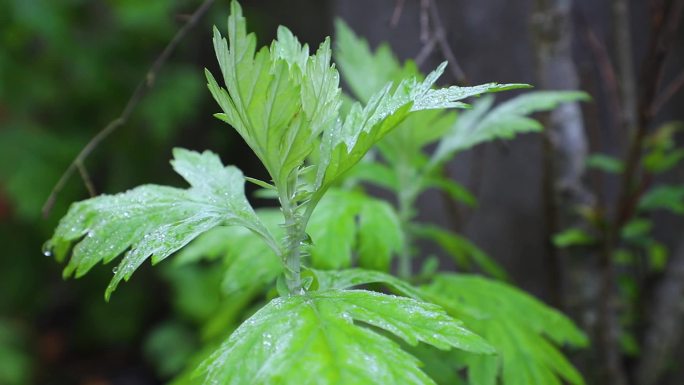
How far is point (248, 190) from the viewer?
3.01 m

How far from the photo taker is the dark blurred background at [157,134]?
1.93m

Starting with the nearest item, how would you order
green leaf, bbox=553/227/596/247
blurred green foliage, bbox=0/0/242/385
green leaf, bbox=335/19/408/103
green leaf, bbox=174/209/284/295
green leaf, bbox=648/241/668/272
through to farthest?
green leaf, bbox=174/209/284/295 < green leaf, bbox=335/19/408/103 < green leaf, bbox=553/227/596/247 < green leaf, bbox=648/241/668/272 < blurred green foliage, bbox=0/0/242/385

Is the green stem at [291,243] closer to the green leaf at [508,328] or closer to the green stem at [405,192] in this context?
the green leaf at [508,328]

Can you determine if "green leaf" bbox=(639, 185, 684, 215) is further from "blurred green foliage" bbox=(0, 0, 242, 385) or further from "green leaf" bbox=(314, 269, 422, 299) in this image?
"blurred green foliage" bbox=(0, 0, 242, 385)

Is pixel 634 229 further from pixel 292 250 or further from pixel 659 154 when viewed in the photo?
pixel 292 250

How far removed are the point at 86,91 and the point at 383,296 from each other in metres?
3.00

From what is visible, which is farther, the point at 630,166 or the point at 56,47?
the point at 56,47

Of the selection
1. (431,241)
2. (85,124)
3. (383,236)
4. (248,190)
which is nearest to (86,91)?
(85,124)

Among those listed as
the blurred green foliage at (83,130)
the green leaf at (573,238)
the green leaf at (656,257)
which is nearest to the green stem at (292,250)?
the green leaf at (573,238)

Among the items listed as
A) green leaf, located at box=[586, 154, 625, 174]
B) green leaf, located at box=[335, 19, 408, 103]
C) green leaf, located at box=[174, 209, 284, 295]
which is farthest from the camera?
green leaf, located at box=[586, 154, 625, 174]

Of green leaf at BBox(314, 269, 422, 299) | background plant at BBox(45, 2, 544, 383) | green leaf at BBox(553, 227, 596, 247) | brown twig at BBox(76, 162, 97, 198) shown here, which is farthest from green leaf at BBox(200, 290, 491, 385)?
green leaf at BBox(553, 227, 596, 247)

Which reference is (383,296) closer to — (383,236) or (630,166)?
(383,236)

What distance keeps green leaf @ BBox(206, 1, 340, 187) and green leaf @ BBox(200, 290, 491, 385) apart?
0.17 metres

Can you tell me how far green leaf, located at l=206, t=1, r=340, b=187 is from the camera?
0.64 m
